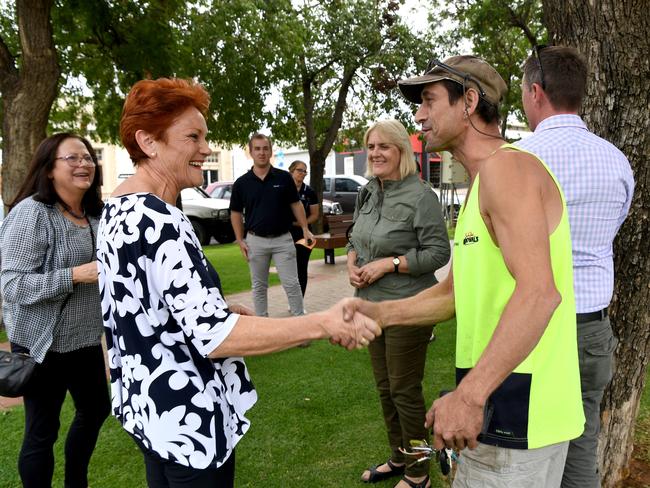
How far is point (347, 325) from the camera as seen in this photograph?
175 cm

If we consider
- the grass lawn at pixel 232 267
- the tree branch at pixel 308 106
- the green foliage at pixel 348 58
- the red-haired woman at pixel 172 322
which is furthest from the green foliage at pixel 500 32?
the red-haired woman at pixel 172 322

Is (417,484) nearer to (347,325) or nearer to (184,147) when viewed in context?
(347,325)

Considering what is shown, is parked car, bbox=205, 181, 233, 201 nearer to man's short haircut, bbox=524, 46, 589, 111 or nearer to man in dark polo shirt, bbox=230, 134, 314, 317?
man in dark polo shirt, bbox=230, 134, 314, 317

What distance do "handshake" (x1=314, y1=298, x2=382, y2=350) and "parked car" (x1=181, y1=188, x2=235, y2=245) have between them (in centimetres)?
1405

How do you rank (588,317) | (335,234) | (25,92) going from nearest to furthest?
(588,317), (25,92), (335,234)

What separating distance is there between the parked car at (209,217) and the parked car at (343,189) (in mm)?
5912

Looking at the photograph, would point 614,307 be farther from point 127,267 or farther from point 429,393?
point 127,267

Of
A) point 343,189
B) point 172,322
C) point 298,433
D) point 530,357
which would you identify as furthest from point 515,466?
point 343,189

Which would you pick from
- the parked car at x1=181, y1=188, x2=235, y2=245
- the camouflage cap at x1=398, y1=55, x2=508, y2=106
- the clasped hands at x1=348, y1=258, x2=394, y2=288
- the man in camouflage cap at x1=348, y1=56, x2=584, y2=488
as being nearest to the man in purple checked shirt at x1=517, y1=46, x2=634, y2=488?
the camouflage cap at x1=398, y1=55, x2=508, y2=106

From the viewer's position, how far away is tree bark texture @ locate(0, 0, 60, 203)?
21.1ft

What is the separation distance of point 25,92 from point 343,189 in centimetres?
1575

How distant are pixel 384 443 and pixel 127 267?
2696 mm

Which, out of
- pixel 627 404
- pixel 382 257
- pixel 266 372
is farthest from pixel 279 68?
pixel 627 404

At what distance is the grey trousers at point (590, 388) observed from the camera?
2155 mm
